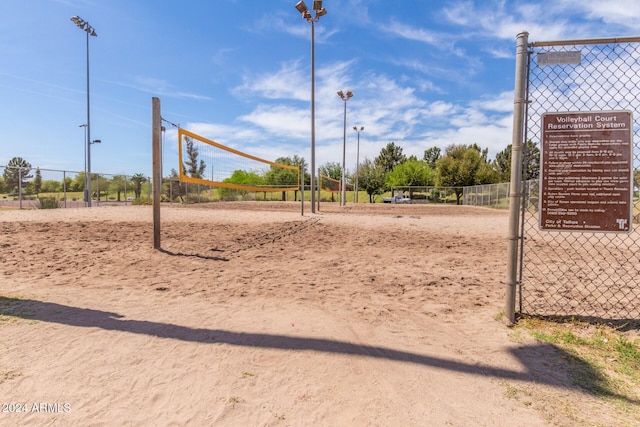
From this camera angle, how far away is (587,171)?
114 inches

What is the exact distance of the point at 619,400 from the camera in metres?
2.07

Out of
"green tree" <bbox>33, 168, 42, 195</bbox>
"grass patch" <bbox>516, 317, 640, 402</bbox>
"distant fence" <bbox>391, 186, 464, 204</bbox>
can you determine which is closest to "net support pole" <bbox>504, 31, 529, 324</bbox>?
"grass patch" <bbox>516, 317, 640, 402</bbox>

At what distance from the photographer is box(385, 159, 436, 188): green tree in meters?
56.0

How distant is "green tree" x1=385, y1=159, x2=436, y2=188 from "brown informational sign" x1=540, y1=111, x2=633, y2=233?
53.6 metres

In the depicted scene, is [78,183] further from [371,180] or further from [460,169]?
[460,169]

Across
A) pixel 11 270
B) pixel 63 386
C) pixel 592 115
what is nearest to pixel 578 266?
pixel 592 115

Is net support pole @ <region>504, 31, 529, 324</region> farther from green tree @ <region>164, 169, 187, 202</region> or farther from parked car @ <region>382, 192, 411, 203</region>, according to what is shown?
parked car @ <region>382, 192, 411, 203</region>

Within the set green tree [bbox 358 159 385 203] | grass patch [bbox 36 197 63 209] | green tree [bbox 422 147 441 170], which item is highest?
green tree [bbox 422 147 441 170]

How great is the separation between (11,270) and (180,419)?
181 inches

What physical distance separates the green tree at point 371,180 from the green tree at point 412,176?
223 centimetres

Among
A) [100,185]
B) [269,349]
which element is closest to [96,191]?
[100,185]

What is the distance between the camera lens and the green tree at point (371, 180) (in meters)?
55.1

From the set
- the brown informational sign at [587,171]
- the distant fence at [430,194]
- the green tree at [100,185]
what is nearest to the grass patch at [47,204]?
the green tree at [100,185]

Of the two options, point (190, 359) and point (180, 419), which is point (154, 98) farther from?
point (180, 419)
